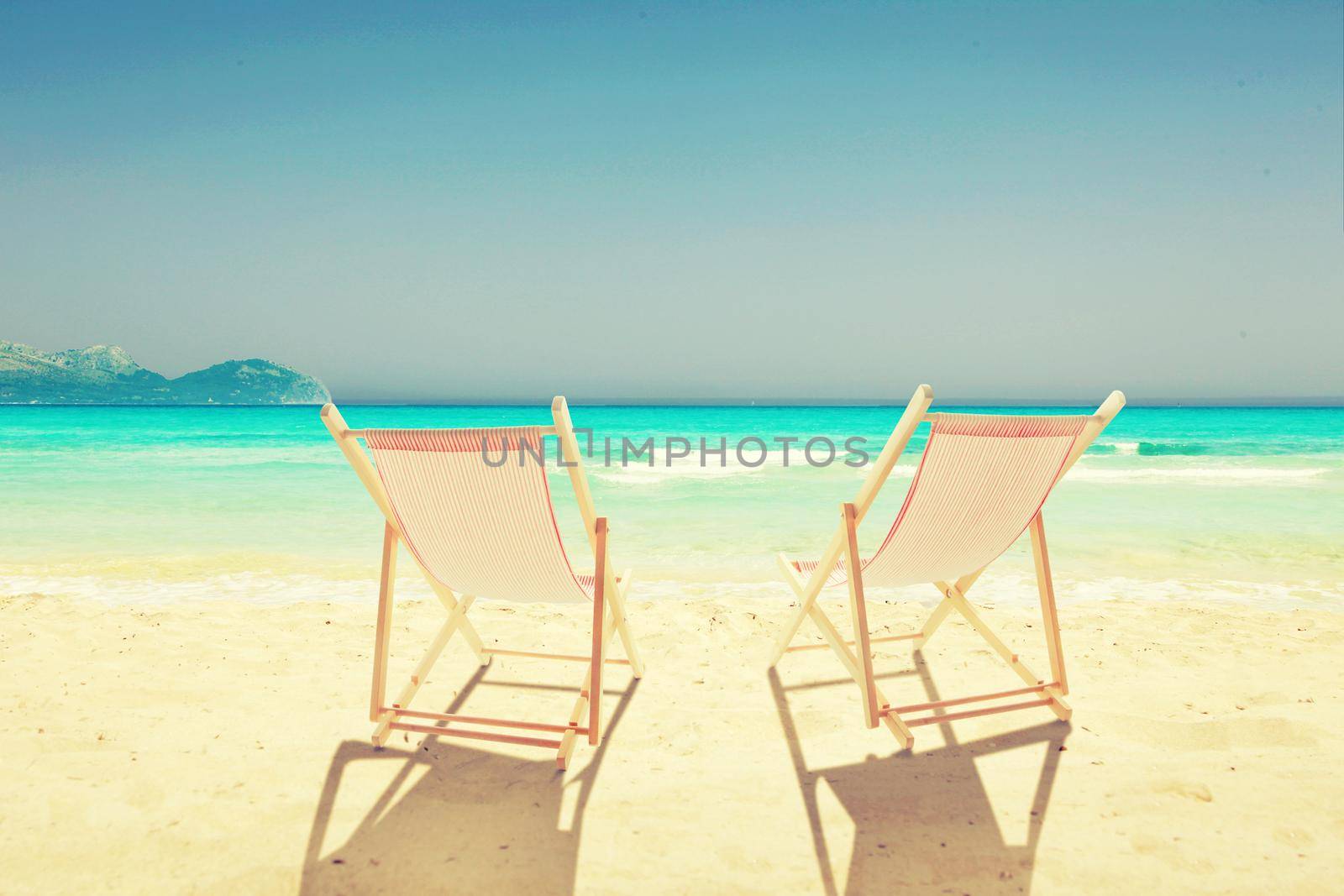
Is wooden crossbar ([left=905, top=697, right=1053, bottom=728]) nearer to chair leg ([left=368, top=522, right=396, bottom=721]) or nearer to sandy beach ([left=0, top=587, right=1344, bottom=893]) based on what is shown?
sandy beach ([left=0, top=587, right=1344, bottom=893])

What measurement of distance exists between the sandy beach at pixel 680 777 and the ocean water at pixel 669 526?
142 cm

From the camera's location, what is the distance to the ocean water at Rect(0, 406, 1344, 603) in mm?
4805

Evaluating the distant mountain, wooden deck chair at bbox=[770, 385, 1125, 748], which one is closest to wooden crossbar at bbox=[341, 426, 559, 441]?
wooden deck chair at bbox=[770, 385, 1125, 748]

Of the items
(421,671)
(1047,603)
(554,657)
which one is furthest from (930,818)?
(421,671)

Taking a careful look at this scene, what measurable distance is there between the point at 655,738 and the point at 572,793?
41cm

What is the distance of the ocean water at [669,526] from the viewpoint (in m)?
4.80

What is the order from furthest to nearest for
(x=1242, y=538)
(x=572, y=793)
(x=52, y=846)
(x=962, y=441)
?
(x=1242, y=538) → (x=962, y=441) → (x=572, y=793) → (x=52, y=846)

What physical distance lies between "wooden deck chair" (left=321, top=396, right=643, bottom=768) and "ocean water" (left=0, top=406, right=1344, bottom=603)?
2312mm

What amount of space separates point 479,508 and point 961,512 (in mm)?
1606

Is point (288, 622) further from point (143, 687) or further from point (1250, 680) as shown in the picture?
point (1250, 680)

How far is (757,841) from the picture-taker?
1845mm

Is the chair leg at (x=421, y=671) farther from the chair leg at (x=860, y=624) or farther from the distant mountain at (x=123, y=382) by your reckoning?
the distant mountain at (x=123, y=382)

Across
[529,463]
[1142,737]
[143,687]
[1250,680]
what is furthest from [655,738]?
[1250,680]

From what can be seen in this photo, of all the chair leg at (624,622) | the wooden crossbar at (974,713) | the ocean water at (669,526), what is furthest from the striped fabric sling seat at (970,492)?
the ocean water at (669,526)
